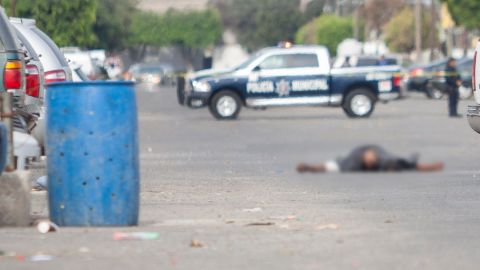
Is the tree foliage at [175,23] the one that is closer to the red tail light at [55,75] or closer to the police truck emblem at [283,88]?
the police truck emblem at [283,88]

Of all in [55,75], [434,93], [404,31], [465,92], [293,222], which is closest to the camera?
[293,222]

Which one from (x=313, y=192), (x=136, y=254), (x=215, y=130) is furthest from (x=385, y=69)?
(x=136, y=254)

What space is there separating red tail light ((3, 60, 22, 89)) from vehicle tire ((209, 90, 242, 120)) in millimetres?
22037

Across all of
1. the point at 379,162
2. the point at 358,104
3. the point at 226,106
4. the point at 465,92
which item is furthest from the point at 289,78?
the point at 379,162

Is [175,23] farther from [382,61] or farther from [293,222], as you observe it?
[293,222]

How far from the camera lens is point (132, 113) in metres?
10.6

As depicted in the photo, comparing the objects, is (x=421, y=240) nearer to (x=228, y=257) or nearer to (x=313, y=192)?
(x=228, y=257)

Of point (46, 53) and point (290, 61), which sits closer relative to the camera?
point (46, 53)

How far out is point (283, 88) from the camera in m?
36.9

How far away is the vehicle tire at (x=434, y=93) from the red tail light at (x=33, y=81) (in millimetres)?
39297

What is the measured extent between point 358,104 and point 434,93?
18.8 metres

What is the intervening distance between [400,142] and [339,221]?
0.84 metres

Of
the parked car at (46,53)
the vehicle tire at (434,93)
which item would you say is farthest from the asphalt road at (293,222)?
the vehicle tire at (434,93)

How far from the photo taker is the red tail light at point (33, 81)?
16484 mm
